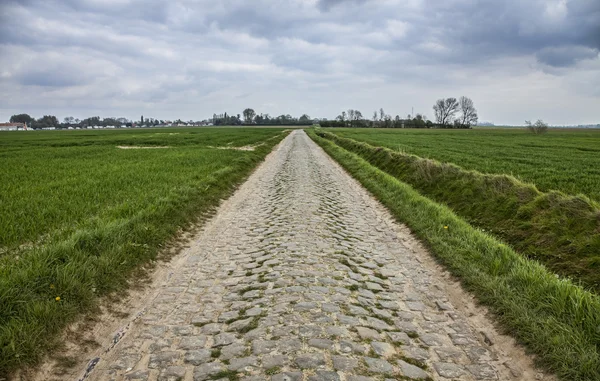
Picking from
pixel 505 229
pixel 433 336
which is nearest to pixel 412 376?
pixel 433 336

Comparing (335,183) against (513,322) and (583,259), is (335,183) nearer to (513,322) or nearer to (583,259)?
(583,259)

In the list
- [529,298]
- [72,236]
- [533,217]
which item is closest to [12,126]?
[72,236]

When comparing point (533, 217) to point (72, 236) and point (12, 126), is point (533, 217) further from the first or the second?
point (12, 126)

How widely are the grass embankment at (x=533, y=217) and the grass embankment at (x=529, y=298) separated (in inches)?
40.8

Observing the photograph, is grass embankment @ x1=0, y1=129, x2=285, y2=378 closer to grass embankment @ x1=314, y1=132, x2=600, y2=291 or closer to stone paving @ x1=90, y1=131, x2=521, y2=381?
stone paving @ x1=90, y1=131, x2=521, y2=381

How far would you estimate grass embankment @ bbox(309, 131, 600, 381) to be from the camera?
403 cm

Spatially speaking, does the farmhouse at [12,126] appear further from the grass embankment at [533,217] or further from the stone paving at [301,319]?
the stone paving at [301,319]

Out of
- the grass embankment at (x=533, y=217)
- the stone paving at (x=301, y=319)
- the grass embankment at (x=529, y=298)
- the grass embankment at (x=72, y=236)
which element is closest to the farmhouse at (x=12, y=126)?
the grass embankment at (x=72, y=236)

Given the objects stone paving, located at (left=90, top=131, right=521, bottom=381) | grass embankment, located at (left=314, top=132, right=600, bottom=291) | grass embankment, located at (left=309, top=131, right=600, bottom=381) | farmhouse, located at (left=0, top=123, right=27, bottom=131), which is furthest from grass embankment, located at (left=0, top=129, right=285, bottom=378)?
farmhouse, located at (left=0, top=123, right=27, bottom=131)

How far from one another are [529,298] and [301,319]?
11.0 ft

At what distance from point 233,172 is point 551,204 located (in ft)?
46.6

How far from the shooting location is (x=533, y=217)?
9.13 m

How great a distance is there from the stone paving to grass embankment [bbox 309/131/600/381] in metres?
0.53

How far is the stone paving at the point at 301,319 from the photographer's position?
3846mm
